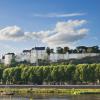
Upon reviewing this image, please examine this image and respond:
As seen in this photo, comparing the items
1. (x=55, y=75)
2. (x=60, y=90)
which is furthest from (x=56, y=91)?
(x=55, y=75)

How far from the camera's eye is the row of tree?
142m

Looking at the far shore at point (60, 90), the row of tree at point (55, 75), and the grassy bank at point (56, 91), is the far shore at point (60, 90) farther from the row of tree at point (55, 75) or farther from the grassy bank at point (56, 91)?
the row of tree at point (55, 75)

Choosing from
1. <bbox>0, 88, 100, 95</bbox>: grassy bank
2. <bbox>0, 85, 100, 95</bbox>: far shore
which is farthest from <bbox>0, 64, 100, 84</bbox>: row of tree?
<bbox>0, 88, 100, 95</bbox>: grassy bank

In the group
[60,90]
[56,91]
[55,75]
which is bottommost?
[56,91]

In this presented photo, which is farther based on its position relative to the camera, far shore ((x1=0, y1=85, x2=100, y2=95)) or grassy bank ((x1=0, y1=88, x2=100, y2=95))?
far shore ((x1=0, y1=85, x2=100, y2=95))

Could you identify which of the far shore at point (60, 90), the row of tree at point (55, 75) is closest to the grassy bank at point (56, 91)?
the far shore at point (60, 90)

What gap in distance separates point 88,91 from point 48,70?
1813 inches

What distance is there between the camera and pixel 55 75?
147875 mm

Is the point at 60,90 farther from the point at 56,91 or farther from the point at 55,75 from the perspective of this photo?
the point at 55,75

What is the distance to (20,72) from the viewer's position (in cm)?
16112

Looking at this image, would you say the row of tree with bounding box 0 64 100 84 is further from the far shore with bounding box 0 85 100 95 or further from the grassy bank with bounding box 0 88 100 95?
the grassy bank with bounding box 0 88 100 95

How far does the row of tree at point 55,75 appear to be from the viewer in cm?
14212

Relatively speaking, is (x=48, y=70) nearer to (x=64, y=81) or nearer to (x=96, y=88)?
(x=64, y=81)

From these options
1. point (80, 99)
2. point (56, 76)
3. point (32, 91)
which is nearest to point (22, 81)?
point (56, 76)
